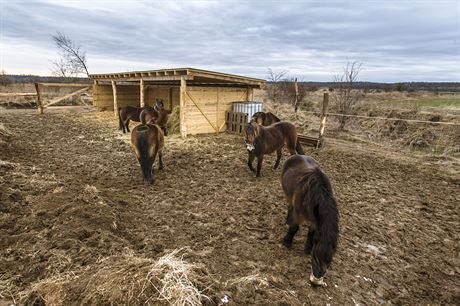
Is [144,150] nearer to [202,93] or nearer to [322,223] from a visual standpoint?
[322,223]

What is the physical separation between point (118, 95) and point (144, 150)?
492 inches

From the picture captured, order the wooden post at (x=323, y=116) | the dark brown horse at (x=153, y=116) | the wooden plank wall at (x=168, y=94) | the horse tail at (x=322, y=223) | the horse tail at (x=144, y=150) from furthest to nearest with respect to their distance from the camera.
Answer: the wooden plank wall at (x=168, y=94) < the dark brown horse at (x=153, y=116) < the wooden post at (x=323, y=116) < the horse tail at (x=144, y=150) < the horse tail at (x=322, y=223)

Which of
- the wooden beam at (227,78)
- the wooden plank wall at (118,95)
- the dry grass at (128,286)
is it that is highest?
the wooden beam at (227,78)

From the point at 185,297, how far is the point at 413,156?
917cm

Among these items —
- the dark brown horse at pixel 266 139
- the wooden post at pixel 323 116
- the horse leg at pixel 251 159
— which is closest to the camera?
the dark brown horse at pixel 266 139

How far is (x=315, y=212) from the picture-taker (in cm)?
264

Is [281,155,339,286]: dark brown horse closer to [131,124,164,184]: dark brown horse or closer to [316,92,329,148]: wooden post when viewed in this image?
[131,124,164,184]: dark brown horse

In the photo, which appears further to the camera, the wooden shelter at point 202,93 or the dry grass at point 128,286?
the wooden shelter at point 202,93

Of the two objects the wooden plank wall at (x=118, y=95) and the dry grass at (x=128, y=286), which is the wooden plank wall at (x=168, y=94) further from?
the dry grass at (x=128, y=286)

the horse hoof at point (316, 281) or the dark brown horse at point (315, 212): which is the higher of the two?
the dark brown horse at point (315, 212)

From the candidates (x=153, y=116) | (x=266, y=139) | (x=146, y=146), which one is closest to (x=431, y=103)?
(x=266, y=139)

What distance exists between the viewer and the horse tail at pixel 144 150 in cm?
529

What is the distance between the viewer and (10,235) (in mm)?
3070

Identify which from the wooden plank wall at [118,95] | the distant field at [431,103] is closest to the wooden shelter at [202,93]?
the wooden plank wall at [118,95]
